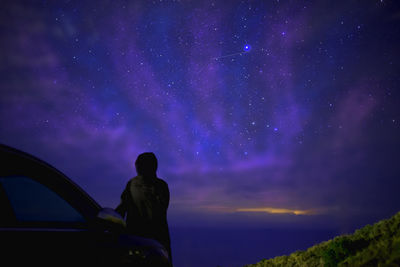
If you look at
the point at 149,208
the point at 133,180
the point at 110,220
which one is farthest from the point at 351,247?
the point at 110,220

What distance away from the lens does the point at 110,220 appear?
6.40 feet

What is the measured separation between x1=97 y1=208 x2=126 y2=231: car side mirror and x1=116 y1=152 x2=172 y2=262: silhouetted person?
2.81 m

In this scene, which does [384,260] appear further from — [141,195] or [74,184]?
[74,184]

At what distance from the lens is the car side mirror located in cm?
194

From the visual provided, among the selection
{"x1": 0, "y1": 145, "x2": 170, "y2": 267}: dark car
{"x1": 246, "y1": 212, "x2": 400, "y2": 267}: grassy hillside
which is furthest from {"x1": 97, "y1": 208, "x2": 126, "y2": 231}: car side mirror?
{"x1": 246, "y1": 212, "x2": 400, "y2": 267}: grassy hillside

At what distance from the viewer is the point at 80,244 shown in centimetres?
175

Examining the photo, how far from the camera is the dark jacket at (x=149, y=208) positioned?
4777 mm

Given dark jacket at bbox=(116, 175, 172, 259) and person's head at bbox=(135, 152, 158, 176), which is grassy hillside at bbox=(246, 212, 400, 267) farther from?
person's head at bbox=(135, 152, 158, 176)

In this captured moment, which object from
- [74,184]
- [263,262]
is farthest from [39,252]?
[263,262]

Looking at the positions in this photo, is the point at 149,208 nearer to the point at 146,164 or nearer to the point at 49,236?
the point at 146,164

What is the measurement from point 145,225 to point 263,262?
13.0 metres

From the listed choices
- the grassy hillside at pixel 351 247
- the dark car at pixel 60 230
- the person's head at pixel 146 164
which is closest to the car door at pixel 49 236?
the dark car at pixel 60 230

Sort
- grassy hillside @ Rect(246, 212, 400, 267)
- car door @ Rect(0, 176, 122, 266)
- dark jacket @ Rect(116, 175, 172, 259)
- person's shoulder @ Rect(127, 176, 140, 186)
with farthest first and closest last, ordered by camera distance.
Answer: grassy hillside @ Rect(246, 212, 400, 267) < person's shoulder @ Rect(127, 176, 140, 186) < dark jacket @ Rect(116, 175, 172, 259) < car door @ Rect(0, 176, 122, 266)

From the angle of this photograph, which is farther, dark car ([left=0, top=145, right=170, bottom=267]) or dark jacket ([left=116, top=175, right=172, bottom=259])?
dark jacket ([left=116, top=175, right=172, bottom=259])
